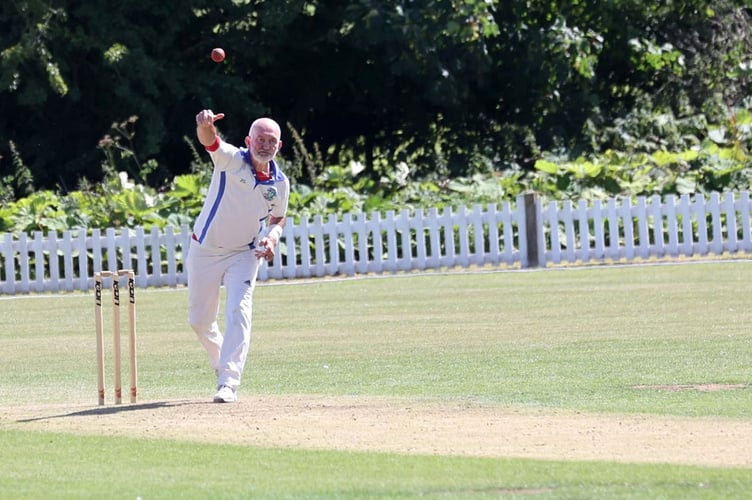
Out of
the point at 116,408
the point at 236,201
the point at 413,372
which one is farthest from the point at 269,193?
the point at 413,372

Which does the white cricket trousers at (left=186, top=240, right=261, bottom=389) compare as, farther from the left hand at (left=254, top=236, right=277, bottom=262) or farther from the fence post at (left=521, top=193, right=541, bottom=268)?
the fence post at (left=521, top=193, right=541, bottom=268)

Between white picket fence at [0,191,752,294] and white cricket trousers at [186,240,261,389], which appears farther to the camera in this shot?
Result: white picket fence at [0,191,752,294]

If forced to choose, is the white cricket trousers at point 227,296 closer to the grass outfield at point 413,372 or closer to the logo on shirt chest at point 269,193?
the logo on shirt chest at point 269,193

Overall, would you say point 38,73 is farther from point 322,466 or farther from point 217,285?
point 322,466

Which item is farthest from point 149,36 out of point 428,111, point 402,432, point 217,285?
point 402,432

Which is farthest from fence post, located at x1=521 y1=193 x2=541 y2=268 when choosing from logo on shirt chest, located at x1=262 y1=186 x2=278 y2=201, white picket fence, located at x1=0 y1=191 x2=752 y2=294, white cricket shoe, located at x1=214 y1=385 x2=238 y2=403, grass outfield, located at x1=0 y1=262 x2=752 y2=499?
white cricket shoe, located at x1=214 y1=385 x2=238 y2=403

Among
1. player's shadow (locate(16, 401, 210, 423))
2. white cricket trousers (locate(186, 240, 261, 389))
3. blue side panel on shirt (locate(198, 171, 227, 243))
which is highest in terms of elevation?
blue side panel on shirt (locate(198, 171, 227, 243))

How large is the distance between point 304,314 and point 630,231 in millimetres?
→ 7167

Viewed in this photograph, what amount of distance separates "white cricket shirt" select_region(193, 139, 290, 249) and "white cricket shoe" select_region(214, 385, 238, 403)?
3.10ft

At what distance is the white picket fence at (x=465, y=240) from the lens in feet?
74.5

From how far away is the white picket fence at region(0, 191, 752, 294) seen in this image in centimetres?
2272

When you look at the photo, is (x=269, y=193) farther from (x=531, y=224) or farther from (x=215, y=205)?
(x=531, y=224)

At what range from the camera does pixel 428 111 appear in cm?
3084

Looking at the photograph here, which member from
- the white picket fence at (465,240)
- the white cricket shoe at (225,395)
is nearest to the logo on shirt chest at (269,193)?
the white cricket shoe at (225,395)
